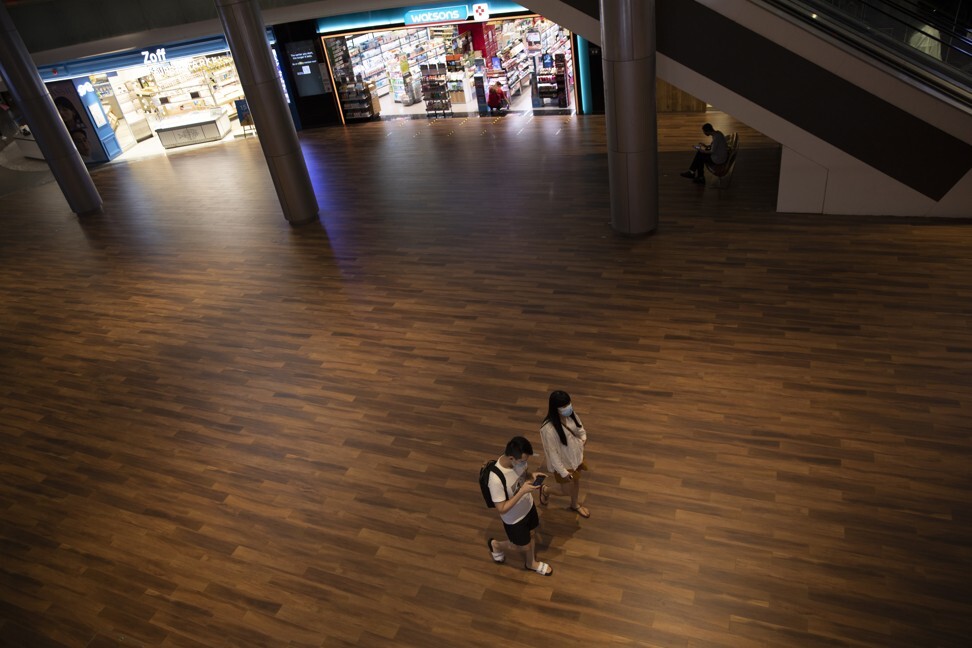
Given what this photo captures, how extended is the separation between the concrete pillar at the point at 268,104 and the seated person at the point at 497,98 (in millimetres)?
5450

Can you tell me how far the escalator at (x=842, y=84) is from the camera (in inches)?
275

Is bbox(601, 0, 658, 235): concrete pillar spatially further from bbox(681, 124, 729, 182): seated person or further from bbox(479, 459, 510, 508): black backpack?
bbox(479, 459, 510, 508): black backpack

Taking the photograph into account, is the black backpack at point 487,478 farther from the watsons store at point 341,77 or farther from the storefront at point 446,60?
the storefront at point 446,60

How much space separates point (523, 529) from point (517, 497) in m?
0.30

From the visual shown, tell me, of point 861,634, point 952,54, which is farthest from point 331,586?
point 952,54

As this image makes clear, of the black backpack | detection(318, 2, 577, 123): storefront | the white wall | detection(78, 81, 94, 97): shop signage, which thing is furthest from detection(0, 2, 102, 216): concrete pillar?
the black backpack

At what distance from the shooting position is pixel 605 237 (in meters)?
8.16

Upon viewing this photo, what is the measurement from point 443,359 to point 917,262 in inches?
200

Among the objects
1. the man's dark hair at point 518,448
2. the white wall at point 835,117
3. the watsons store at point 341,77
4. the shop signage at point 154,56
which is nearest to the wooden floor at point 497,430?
the white wall at point 835,117

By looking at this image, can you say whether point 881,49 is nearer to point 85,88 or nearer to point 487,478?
point 487,478

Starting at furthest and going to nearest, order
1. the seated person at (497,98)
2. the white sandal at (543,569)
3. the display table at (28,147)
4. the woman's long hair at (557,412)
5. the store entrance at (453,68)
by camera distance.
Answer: the display table at (28,147), the seated person at (497,98), the store entrance at (453,68), the white sandal at (543,569), the woman's long hair at (557,412)

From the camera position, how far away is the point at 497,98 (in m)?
14.1

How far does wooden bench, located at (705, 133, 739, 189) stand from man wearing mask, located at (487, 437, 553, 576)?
6374mm

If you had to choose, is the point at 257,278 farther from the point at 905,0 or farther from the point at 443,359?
the point at 905,0
